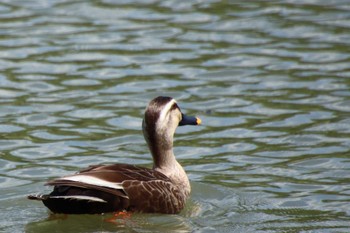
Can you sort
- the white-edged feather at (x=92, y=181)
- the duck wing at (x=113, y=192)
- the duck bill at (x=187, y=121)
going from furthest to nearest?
1. the duck bill at (x=187, y=121)
2. the duck wing at (x=113, y=192)
3. the white-edged feather at (x=92, y=181)

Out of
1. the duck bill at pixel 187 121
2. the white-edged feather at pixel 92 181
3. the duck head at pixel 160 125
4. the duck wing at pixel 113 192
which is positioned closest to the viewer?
the white-edged feather at pixel 92 181

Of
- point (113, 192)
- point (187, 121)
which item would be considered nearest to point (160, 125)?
point (187, 121)

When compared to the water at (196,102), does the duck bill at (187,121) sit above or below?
above

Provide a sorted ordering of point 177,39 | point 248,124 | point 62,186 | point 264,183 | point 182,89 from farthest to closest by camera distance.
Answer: point 177,39 → point 182,89 → point 248,124 → point 264,183 → point 62,186

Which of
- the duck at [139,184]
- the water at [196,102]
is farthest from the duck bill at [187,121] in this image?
the water at [196,102]

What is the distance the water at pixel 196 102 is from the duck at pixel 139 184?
0.16 metres

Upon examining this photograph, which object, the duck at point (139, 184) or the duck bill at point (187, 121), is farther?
the duck bill at point (187, 121)

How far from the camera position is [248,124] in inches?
537

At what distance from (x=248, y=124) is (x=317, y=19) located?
14.0 feet

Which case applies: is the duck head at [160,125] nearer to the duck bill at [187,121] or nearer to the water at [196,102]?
the duck bill at [187,121]

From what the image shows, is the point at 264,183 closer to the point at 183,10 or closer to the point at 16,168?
the point at 16,168

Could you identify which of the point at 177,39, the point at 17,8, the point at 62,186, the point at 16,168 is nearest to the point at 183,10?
the point at 177,39

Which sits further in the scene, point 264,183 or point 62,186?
point 264,183

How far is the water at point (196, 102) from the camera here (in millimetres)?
11234
